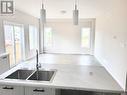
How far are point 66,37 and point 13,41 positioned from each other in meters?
4.23

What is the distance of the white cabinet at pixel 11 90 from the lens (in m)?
1.88

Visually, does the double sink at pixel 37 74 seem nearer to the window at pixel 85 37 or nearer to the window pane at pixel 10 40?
the window pane at pixel 10 40

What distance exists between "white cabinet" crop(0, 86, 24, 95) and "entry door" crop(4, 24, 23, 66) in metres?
3.37

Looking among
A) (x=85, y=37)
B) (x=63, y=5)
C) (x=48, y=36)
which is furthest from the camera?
(x=48, y=36)

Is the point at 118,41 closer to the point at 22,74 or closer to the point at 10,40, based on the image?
the point at 22,74

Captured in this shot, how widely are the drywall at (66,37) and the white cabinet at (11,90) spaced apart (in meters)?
7.41

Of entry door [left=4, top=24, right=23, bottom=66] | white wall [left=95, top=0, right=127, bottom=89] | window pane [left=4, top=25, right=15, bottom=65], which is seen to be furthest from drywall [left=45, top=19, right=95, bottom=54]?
white wall [left=95, top=0, right=127, bottom=89]

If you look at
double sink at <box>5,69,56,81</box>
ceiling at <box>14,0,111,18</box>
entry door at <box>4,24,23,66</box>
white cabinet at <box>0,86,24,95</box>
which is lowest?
white cabinet at <box>0,86,24,95</box>

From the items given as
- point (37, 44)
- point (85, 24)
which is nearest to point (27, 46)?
point (37, 44)

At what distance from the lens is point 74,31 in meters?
9.04

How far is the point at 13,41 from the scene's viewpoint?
18.6 ft

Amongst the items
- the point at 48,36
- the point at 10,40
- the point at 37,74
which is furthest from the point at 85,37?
the point at 37,74

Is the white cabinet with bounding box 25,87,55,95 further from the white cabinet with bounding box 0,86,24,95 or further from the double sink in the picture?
the double sink

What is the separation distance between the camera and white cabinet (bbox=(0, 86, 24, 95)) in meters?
1.88
